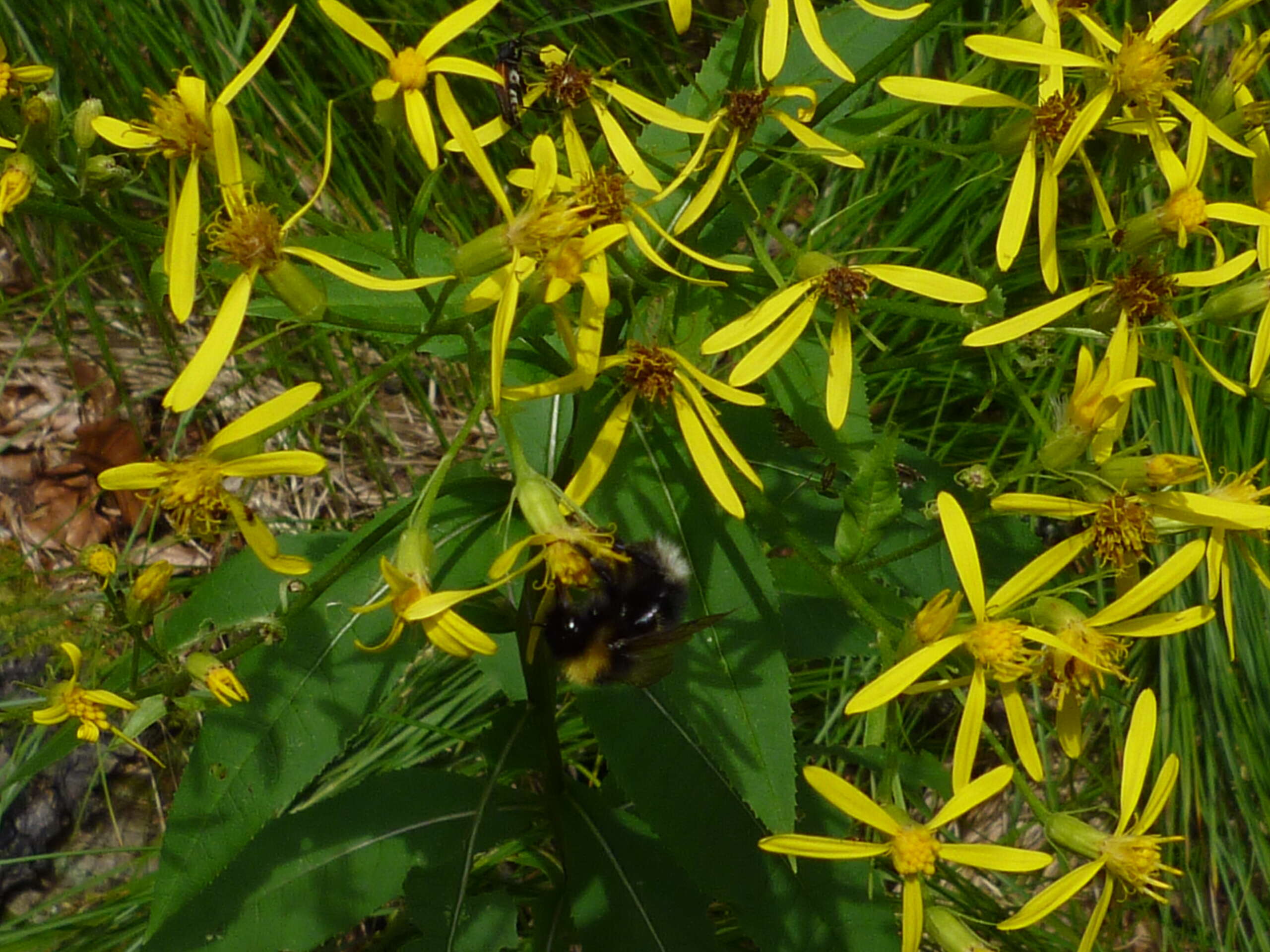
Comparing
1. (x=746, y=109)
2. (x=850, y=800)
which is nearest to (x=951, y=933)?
(x=850, y=800)

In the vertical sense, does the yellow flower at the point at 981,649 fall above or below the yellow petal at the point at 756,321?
below

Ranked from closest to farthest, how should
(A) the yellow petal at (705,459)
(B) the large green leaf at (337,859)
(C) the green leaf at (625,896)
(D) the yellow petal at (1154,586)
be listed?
A: (A) the yellow petal at (705,459) → (D) the yellow petal at (1154,586) → (B) the large green leaf at (337,859) → (C) the green leaf at (625,896)

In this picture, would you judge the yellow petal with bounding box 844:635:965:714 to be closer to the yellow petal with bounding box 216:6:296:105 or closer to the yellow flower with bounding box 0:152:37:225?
the yellow petal with bounding box 216:6:296:105

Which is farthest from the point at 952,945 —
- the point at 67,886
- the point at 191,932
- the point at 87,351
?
the point at 87,351

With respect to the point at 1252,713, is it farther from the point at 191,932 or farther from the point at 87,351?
the point at 87,351

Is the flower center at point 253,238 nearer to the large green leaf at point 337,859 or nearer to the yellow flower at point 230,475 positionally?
the yellow flower at point 230,475

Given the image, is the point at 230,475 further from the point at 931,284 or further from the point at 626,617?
the point at 931,284

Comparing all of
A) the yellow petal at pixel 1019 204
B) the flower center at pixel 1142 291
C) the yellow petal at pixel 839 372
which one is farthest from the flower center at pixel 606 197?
the flower center at pixel 1142 291
